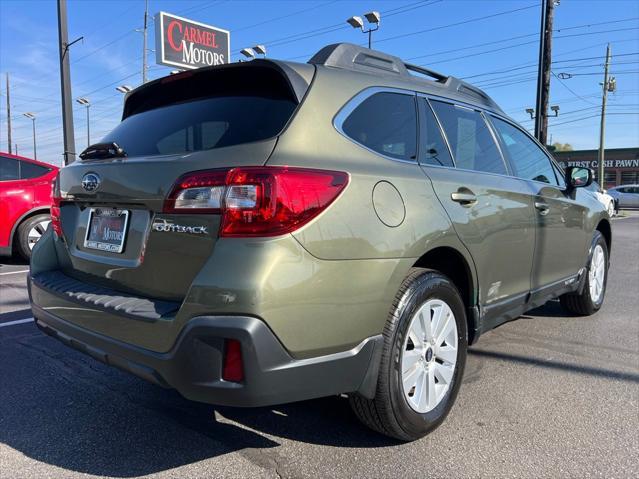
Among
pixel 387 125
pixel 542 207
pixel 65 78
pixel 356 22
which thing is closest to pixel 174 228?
pixel 387 125

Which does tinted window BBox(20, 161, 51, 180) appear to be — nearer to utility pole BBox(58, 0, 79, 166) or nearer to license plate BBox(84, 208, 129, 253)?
utility pole BBox(58, 0, 79, 166)

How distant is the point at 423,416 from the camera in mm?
2619

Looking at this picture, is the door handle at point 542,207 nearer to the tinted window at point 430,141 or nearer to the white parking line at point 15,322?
the tinted window at point 430,141

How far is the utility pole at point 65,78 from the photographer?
551 inches

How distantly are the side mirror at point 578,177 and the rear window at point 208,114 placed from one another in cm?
311

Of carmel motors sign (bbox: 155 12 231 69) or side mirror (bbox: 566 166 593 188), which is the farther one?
carmel motors sign (bbox: 155 12 231 69)

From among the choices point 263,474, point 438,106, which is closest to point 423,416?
point 263,474

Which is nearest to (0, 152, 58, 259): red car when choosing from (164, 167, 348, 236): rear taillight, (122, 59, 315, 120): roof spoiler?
(122, 59, 315, 120): roof spoiler

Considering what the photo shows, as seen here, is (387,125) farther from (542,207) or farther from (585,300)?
(585,300)

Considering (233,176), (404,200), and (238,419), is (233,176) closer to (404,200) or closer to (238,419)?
(404,200)

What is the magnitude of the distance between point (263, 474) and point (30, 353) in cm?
249

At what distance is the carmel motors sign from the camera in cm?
1962

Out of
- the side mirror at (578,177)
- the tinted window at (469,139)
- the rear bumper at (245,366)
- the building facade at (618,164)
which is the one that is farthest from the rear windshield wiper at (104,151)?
the building facade at (618,164)

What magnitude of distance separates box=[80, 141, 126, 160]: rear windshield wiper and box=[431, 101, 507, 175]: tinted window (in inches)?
70.5
